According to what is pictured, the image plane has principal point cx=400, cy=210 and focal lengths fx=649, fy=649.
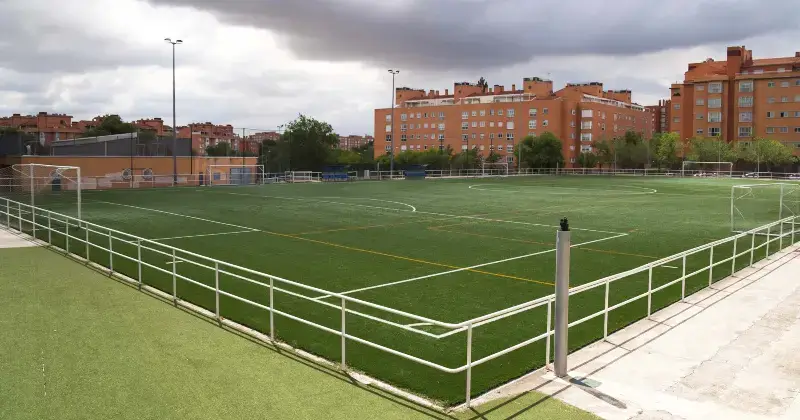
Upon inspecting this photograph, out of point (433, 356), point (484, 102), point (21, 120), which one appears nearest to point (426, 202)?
point (433, 356)

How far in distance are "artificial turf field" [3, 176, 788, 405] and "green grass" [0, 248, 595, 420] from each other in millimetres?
893

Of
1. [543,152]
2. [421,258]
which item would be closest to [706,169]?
[543,152]

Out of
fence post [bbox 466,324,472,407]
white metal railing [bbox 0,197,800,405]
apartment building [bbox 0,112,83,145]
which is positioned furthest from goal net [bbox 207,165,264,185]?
apartment building [bbox 0,112,83,145]

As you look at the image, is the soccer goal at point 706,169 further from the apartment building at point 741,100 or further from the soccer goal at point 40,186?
the soccer goal at point 40,186

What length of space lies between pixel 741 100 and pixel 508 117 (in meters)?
44.2

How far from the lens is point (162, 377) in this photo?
28.5 feet

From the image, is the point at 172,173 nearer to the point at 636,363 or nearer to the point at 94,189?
the point at 94,189

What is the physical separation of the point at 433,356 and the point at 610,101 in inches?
5842

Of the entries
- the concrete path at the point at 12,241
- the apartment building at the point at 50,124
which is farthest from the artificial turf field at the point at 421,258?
the apartment building at the point at 50,124

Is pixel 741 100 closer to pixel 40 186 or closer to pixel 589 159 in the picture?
pixel 589 159

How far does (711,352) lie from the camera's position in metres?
10.1

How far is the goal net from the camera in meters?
66.8

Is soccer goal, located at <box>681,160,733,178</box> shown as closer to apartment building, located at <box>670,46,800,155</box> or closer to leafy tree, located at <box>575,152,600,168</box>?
apartment building, located at <box>670,46,800,155</box>

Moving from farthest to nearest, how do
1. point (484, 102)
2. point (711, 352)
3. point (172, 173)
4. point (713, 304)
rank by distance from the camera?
1. point (484, 102)
2. point (172, 173)
3. point (713, 304)
4. point (711, 352)
